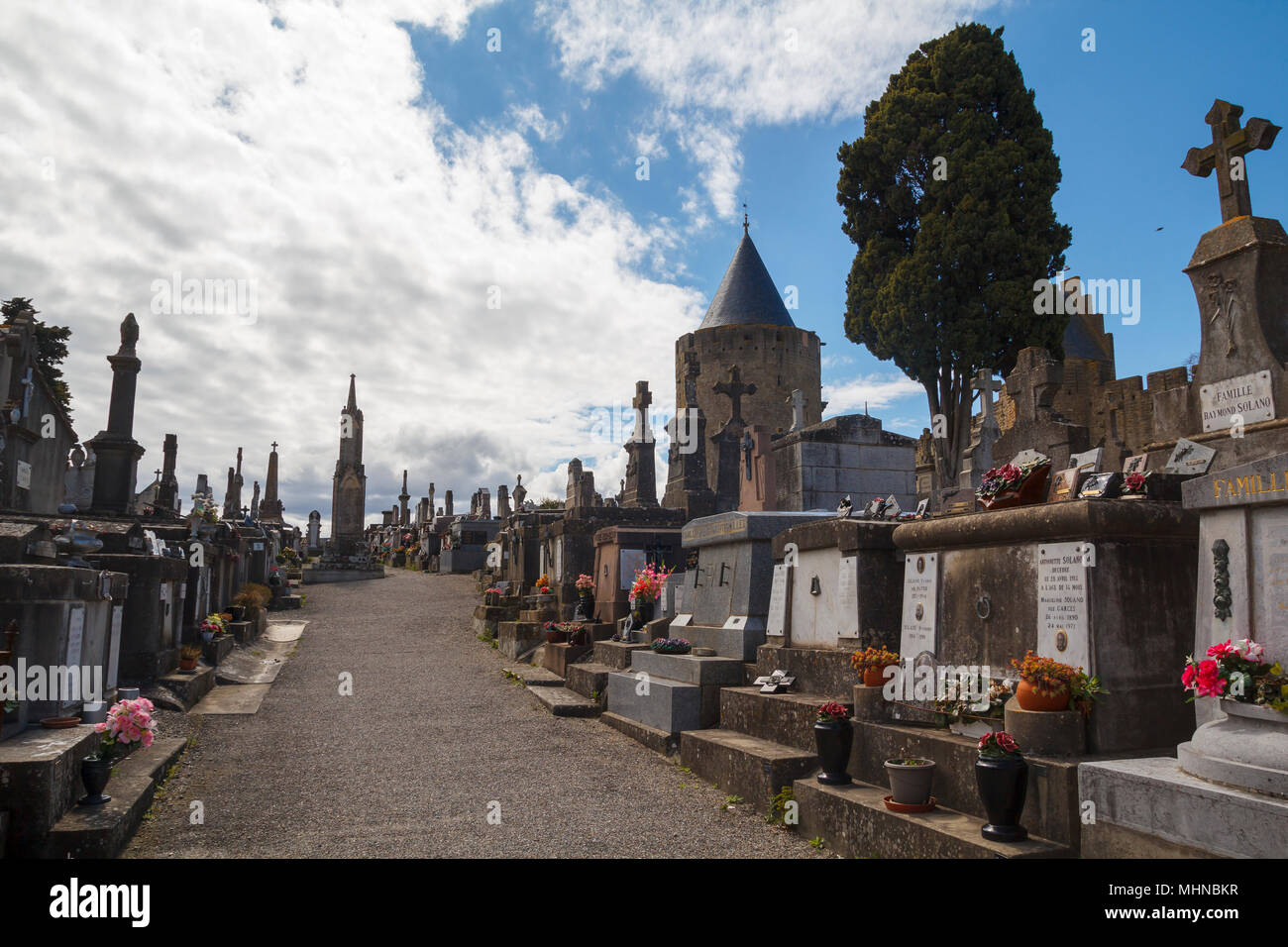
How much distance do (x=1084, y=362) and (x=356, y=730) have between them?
95.0 feet

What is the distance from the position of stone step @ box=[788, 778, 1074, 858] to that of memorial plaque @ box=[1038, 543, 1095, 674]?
1.11 meters

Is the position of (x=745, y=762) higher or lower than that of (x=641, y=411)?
lower

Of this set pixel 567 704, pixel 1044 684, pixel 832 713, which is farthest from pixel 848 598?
pixel 567 704

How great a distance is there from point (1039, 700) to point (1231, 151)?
5.50 m

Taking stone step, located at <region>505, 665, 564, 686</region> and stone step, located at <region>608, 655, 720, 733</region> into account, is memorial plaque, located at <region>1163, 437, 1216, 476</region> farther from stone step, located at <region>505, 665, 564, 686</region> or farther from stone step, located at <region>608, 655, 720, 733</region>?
stone step, located at <region>505, 665, 564, 686</region>

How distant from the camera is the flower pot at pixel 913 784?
504 cm

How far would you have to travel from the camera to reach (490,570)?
26.7 metres

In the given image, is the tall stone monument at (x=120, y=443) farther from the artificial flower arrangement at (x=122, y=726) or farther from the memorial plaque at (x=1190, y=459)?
the memorial plaque at (x=1190, y=459)

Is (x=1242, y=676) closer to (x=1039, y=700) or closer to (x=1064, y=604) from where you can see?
(x=1039, y=700)

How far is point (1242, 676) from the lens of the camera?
3.60 m

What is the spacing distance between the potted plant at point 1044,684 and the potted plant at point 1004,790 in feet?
1.43

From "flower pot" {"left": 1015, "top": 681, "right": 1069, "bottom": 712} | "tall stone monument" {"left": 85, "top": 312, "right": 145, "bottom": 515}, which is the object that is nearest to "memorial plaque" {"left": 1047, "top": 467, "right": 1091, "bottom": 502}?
"flower pot" {"left": 1015, "top": 681, "right": 1069, "bottom": 712}
